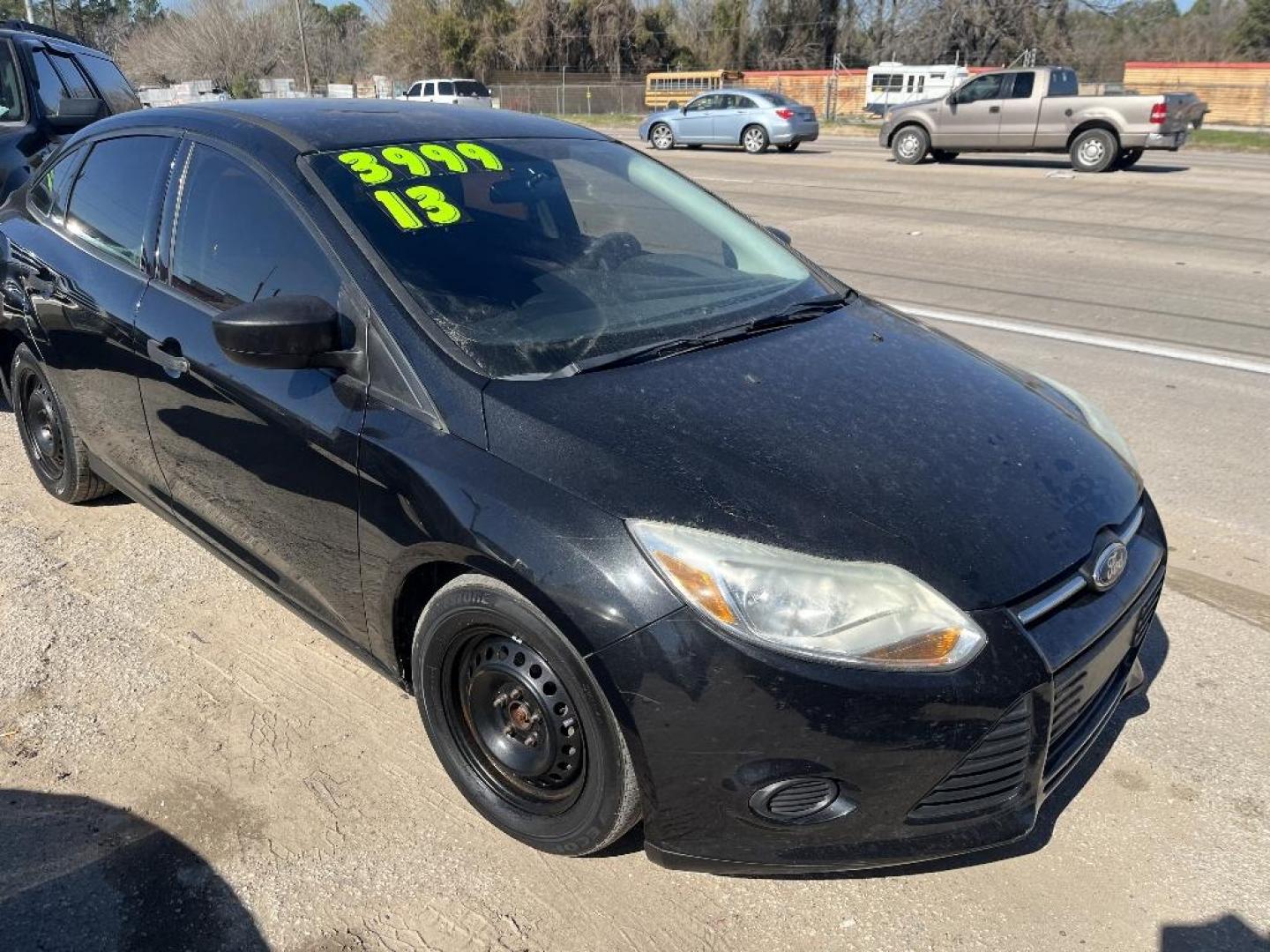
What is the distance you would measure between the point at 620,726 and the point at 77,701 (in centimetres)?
197

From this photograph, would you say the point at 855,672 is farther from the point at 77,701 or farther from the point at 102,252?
the point at 102,252

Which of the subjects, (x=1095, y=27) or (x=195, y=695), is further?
(x=1095, y=27)

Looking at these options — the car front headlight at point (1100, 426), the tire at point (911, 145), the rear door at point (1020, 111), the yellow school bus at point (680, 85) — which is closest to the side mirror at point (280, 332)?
the car front headlight at point (1100, 426)

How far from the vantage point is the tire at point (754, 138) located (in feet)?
79.0

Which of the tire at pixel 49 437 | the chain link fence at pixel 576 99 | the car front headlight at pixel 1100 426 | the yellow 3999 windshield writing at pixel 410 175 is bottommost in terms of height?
the chain link fence at pixel 576 99

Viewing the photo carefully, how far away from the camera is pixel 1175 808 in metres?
2.62

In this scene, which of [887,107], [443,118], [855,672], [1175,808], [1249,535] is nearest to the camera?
[855,672]

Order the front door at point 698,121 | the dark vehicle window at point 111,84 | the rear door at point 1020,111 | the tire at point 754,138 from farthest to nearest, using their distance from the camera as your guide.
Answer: the front door at point 698,121 → the tire at point 754,138 → the rear door at point 1020,111 → the dark vehicle window at point 111,84

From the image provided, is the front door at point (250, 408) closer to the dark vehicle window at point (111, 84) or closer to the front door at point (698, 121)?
the dark vehicle window at point (111, 84)

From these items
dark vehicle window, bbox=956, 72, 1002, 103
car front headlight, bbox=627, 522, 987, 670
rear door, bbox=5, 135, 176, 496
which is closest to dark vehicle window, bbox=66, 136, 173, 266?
rear door, bbox=5, 135, 176, 496

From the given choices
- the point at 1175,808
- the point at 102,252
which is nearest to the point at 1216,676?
the point at 1175,808

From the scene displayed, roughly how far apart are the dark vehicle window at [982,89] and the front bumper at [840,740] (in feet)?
65.0

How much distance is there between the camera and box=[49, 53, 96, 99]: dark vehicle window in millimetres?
7703

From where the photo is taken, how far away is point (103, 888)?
7.84 ft
